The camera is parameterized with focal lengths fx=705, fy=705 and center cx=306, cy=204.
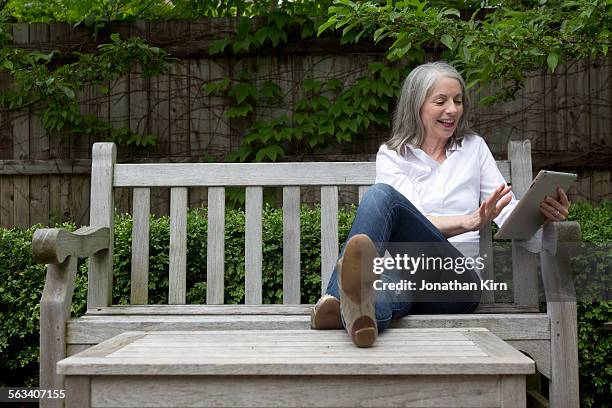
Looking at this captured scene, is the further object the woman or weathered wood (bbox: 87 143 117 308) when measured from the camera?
weathered wood (bbox: 87 143 117 308)

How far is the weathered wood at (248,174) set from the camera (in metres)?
2.41

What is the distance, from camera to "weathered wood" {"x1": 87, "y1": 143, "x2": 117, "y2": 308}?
2334 millimetres

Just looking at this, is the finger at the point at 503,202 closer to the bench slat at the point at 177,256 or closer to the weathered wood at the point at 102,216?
the bench slat at the point at 177,256

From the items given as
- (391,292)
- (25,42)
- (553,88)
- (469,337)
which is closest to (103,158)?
(391,292)

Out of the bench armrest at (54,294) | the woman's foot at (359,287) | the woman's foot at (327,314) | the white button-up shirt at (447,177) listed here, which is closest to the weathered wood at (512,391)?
the woman's foot at (359,287)

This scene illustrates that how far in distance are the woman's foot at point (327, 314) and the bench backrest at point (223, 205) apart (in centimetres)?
45

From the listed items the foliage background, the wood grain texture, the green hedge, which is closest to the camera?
the wood grain texture

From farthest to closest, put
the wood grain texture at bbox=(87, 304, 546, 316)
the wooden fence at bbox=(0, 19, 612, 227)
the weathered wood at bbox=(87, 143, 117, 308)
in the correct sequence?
the wooden fence at bbox=(0, 19, 612, 227), the weathered wood at bbox=(87, 143, 117, 308), the wood grain texture at bbox=(87, 304, 546, 316)

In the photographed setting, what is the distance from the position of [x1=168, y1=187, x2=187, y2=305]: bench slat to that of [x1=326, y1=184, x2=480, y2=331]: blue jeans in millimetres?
664

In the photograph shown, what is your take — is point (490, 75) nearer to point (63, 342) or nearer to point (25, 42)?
point (63, 342)

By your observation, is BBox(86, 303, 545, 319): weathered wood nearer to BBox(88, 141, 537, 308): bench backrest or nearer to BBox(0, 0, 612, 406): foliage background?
BBox(88, 141, 537, 308): bench backrest

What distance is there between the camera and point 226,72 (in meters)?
4.27

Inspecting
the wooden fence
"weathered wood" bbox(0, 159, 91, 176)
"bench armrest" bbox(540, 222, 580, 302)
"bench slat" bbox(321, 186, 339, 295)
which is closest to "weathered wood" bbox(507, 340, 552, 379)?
"bench armrest" bbox(540, 222, 580, 302)

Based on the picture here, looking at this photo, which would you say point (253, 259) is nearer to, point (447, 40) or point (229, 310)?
point (229, 310)
